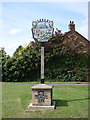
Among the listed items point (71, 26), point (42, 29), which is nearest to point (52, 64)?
point (71, 26)

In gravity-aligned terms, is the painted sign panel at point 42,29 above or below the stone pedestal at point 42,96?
above

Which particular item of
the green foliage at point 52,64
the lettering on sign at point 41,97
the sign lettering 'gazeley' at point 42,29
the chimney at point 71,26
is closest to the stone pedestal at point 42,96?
the lettering on sign at point 41,97

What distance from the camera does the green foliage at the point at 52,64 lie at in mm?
16469

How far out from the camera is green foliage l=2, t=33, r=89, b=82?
16469 mm

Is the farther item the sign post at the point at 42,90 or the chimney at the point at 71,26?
the chimney at the point at 71,26

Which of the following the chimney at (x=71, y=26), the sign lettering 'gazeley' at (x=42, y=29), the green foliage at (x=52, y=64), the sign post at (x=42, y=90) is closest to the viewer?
the sign post at (x=42, y=90)

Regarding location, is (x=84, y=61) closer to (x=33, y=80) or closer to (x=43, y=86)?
(x=33, y=80)

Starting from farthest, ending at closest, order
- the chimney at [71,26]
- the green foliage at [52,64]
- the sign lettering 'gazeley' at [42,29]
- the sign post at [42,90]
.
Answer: the chimney at [71,26]
the green foliage at [52,64]
the sign lettering 'gazeley' at [42,29]
the sign post at [42,90]

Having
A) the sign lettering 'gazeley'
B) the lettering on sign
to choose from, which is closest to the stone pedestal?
the lettering on sign

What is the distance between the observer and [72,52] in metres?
16.8

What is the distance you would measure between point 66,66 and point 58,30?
12.7ft

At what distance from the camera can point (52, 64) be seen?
17234 millimetres

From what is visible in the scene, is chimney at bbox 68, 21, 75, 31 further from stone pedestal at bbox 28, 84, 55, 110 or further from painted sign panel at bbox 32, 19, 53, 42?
stone pedestal at bbox 28, 84, 55, 110

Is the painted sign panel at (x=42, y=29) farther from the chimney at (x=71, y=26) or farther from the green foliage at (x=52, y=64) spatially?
the chimney at (x=71, y=26)
